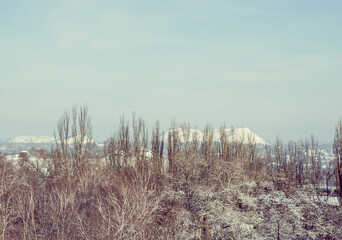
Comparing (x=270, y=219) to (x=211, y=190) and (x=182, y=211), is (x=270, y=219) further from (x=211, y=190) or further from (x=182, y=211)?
(x=182, y=211)

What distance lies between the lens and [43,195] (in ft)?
76.2

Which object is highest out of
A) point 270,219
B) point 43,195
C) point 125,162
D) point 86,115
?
point 86,115

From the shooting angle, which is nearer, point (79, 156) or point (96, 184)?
point (96, 184)

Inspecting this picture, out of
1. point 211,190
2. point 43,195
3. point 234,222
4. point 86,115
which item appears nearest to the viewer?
point 234,222

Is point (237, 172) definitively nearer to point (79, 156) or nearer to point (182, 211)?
point (182, 211)

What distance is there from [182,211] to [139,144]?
931cm

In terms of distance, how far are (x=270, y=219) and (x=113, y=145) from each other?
11901 mm

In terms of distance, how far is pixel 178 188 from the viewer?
60.3 ft

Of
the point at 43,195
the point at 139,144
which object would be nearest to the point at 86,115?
the point at 139,144

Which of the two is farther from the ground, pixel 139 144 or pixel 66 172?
pixel 139 144

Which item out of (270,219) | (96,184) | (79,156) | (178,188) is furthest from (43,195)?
(270,219)

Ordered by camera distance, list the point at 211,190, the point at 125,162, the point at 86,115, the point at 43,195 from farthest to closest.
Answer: the point at 86,115
the point at 125,162
the point at 43,195
the point at 211,190

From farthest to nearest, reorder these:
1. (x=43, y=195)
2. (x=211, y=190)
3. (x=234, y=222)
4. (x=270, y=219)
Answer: (x=43, y=195)
(x=270, y=219)
(x=211, y=190)
(x=234, y=222)

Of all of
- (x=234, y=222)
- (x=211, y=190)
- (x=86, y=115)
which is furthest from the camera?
(x=86, y=115)
